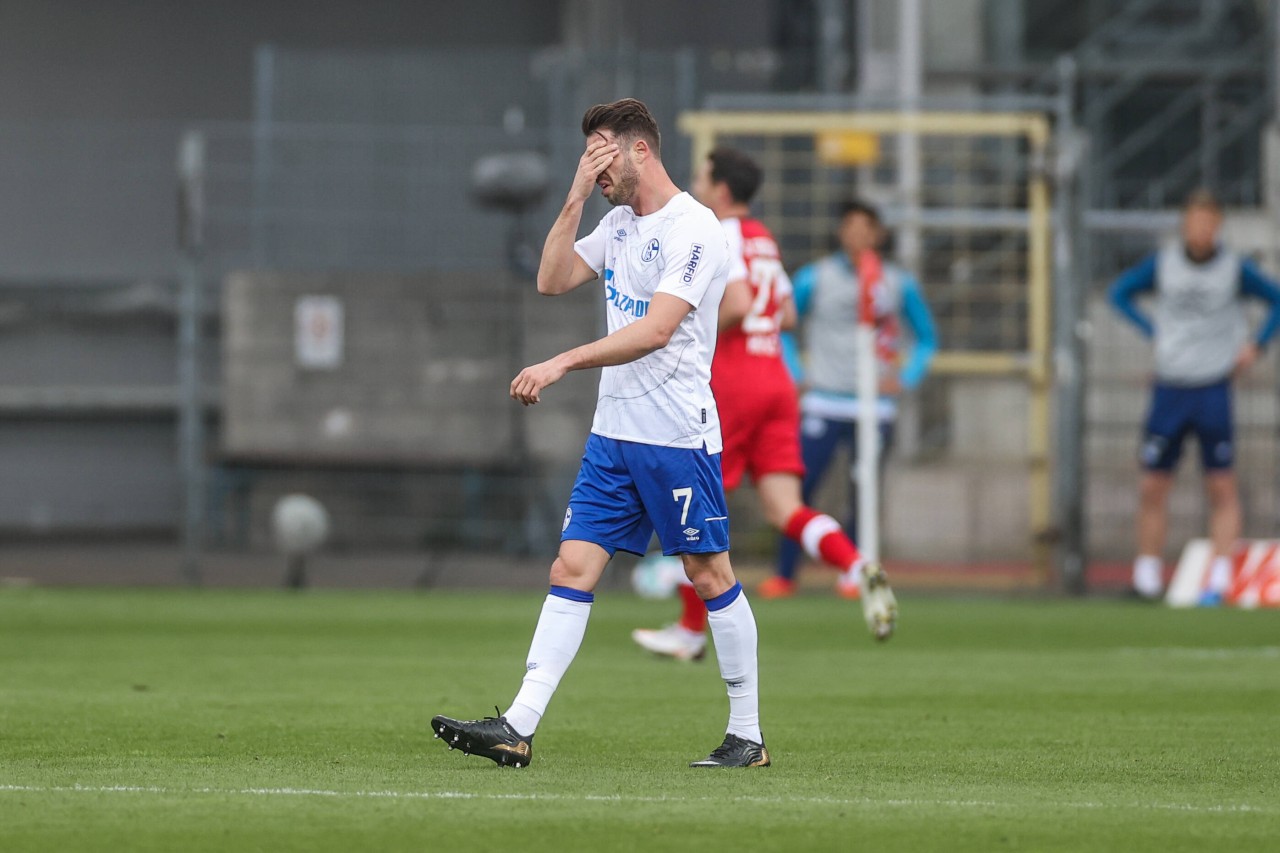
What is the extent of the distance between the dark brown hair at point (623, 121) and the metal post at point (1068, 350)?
28.6 feet

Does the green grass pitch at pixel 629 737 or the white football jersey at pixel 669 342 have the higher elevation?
the white football jersey at pixel 669 342

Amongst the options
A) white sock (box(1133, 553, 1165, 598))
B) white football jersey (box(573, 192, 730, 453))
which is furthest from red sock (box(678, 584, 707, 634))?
white sock (box(1133, 553, 1165, 598))

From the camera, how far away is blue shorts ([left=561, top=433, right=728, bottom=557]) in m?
6.20

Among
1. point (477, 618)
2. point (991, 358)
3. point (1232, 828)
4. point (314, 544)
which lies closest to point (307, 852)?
point (1232, 828)

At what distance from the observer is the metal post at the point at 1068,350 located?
47.8 feet

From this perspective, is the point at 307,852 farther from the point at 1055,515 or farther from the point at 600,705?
the point at 1055,515

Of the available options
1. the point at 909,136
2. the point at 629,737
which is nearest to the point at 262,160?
the point at 909,136

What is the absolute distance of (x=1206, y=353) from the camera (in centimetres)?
1346

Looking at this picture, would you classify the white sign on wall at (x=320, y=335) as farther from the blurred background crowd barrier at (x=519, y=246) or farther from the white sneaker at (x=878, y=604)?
the white sneaker at (x=878, y=604)

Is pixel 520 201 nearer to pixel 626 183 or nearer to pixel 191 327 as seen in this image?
pixel 191 327

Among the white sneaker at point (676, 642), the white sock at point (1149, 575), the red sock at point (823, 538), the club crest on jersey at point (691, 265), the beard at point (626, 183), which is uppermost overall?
the beard at point (626, 183)

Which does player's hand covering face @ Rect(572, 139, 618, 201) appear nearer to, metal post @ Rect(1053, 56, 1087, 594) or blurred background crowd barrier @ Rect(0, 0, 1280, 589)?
blurred background crowd barrier @ Rect(0, 0, 1280, 589)

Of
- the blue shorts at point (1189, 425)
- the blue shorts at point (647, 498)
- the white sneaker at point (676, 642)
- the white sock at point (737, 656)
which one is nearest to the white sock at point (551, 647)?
the blue shorts at point (647, 498)

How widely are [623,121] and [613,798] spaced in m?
2.02
